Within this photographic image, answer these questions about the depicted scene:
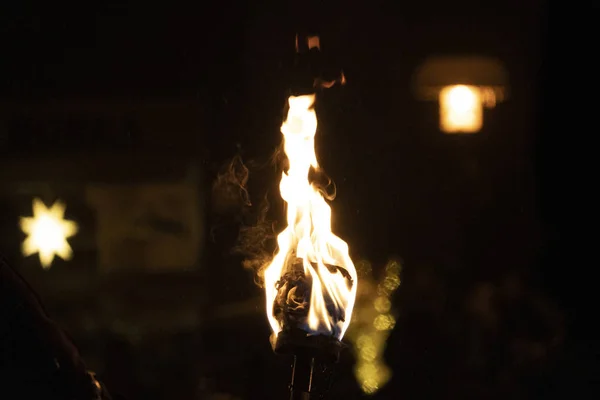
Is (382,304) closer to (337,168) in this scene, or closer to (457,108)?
(337,168)

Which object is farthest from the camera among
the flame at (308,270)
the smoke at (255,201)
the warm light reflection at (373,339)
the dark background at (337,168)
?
the dark background at (337,168)

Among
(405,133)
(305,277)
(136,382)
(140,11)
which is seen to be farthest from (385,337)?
(305,277)

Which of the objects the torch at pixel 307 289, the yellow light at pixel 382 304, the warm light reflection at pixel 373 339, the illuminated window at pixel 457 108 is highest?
the illuminated window at pixel 457 108

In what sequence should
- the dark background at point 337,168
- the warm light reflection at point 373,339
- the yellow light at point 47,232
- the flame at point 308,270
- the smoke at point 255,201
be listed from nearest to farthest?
the flame at point 308,270
the smoke at point 255,201
the warm light reflection at point 373,339
the dark background at point 337,168
the yellow light at point 47,232

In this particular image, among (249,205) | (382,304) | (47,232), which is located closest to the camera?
(249,205)

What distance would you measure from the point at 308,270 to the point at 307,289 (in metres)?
0.11

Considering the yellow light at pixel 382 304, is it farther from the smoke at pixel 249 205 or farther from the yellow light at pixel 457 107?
the yellow light at pixel 457 107

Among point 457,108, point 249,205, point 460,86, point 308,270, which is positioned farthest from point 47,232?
point 308,270

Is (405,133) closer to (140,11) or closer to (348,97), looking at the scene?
(348,97)

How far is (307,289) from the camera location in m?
2.06

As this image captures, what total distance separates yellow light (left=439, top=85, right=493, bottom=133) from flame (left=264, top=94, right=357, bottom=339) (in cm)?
457

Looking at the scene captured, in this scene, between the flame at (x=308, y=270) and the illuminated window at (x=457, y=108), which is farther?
the illuminated window at (x=457, y=108)

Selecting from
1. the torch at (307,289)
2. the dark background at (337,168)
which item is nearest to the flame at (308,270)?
the torch at (307,289)

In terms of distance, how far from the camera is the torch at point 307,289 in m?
1.92
